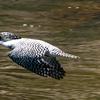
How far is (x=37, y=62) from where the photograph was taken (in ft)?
19.5

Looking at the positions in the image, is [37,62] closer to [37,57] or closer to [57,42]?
[37,57]

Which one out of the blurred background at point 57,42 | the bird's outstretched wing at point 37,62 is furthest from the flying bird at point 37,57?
the blurred background at point 57,42

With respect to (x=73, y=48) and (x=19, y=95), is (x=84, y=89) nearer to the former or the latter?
(x=19, y=95)

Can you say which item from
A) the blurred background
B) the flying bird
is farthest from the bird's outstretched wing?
the blurred background

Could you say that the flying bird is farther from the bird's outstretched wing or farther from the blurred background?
the blurred background

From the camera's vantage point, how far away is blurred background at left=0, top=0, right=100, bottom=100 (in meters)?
7.32

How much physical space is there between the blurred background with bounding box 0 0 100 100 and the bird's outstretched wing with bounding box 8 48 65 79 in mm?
1085

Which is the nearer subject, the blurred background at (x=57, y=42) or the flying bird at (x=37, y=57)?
the flying bird at (x=37, y=57)

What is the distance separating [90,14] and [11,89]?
882 centimetres

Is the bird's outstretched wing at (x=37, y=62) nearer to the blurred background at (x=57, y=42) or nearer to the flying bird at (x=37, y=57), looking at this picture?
the flying bird at (x=37, y=57)

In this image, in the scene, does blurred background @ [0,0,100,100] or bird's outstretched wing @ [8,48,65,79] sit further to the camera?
blurred background @ [0,0,100,100]

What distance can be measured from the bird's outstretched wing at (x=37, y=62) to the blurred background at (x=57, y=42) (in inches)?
42.7

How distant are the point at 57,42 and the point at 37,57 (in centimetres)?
511

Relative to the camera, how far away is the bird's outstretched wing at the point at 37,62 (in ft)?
19.2
